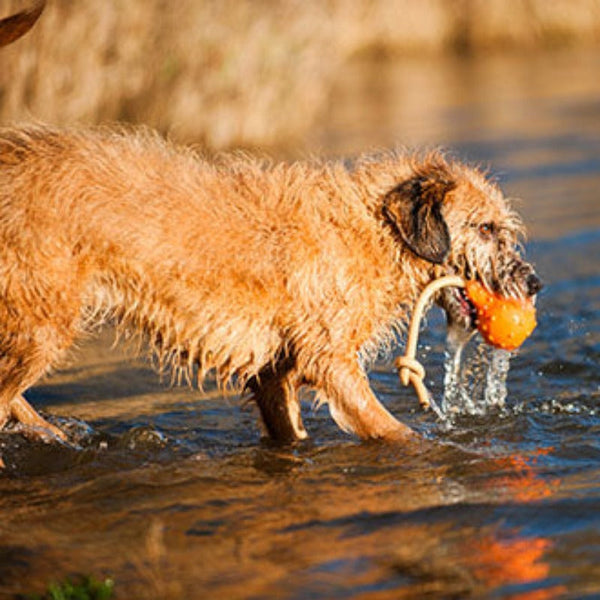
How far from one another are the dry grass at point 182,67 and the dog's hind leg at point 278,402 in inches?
295

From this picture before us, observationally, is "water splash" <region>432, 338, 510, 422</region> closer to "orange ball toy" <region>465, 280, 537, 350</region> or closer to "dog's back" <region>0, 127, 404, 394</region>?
"orange ball toy" <region>465, 280, 537, 350</region>

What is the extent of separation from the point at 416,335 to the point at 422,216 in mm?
688

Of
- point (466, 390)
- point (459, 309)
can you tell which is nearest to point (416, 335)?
point (459, 309)

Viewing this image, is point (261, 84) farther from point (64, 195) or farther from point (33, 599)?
point (33, 599)

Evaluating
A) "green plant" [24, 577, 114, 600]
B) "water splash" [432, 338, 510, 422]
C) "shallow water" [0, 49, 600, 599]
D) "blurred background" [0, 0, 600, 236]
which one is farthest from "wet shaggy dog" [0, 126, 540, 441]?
"blurred background" [0, 0, 600, 236]

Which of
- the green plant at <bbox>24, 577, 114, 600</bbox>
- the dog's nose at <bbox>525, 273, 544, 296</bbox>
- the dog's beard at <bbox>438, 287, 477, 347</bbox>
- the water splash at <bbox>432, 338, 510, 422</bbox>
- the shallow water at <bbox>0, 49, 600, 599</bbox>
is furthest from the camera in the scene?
the water splash at <bbox>432, 338, 510, 422</bbox>

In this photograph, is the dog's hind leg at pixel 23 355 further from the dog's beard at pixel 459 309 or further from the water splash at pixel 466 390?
the water splash at pixel 466 390

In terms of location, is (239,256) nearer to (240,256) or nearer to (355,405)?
(240,256)

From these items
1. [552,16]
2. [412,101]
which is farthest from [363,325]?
[552,16]

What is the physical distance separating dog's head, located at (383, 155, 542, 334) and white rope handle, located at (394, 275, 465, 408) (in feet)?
0.31

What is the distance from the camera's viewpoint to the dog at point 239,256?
21.4 feet

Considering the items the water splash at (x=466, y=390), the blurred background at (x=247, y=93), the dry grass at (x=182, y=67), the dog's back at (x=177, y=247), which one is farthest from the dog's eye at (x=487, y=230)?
the dry grass at (x=182, y=67)

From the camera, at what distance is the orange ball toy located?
23.7 ft

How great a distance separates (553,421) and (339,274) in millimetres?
1770
